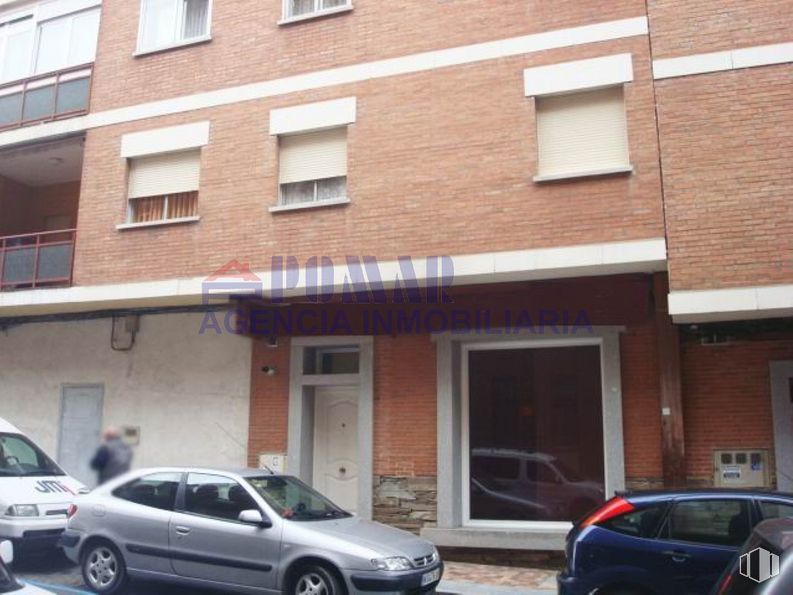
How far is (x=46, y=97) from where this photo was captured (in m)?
13.4

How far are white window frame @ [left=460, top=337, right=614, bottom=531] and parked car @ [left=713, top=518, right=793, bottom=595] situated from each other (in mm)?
6202

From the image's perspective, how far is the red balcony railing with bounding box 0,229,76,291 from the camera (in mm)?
12375

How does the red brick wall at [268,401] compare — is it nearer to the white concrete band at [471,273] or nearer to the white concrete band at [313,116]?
the white concrete band at [471,273]

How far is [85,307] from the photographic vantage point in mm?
12344

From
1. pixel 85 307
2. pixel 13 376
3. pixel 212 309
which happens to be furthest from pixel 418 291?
pixel 13 376

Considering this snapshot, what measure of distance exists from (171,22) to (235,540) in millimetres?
9123

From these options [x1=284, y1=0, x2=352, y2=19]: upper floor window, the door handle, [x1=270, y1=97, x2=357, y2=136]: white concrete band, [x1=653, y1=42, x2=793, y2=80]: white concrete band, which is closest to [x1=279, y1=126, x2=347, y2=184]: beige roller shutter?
[x1=270, y1=97, x2=357, y2=136]: white concrete band

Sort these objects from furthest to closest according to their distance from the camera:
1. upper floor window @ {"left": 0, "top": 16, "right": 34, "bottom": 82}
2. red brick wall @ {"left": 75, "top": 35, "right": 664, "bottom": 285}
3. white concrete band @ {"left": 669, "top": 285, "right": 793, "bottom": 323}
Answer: upper floor window @ {"left": 0, "top": 16, "right": 34, "bottom": 82}, red brick wall @ {"left": 75, "top": 35, "right": 664, "bottom": 285}, white concrete band @ {"left": 669, "top": 285, "right": 793, "bottom": 323}

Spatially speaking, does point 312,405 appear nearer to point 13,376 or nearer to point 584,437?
point 584,437

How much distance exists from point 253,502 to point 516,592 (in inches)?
120

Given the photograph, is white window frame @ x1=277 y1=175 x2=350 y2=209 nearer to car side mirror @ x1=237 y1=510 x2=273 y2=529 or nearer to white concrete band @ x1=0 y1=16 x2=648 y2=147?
white concrete band @ x1=0 y1=16 x2=648 y2=147

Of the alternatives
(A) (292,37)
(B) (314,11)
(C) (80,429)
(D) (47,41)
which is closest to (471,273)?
(A) (292,37)

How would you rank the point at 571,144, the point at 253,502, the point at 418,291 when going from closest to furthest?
the point at 253,502, the point at 571,144, the point at 418,291

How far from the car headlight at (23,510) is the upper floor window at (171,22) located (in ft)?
24.7
